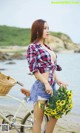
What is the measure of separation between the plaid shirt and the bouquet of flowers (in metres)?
0.12

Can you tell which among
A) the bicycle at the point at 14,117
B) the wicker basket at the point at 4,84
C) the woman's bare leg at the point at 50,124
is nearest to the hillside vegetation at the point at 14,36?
the bicycle at the point at 14,117

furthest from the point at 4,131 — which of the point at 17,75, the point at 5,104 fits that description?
the point at 17,75

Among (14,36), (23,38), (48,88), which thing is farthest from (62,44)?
(48,88)

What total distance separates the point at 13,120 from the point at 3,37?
2536cm

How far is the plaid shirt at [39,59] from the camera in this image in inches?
112

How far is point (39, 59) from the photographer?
286 centimetres

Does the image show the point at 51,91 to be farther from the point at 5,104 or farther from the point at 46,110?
the point at 5,104

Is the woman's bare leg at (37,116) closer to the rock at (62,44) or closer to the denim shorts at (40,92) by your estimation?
the denim shorts at (40,92)

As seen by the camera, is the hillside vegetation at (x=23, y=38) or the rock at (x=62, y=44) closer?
the hillside vegetation at (x=23, y=38)

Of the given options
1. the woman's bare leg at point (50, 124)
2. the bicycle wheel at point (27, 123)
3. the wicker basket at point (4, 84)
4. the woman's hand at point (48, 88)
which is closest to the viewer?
the woman's hand at point (48, 88)

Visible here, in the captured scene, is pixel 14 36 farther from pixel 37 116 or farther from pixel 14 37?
pixel 37 116

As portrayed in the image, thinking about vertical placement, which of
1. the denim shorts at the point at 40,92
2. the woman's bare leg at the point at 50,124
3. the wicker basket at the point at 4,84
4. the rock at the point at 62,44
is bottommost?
the rock at the point at 62,44

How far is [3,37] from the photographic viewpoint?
94.9ft

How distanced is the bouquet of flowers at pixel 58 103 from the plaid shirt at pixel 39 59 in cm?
12
